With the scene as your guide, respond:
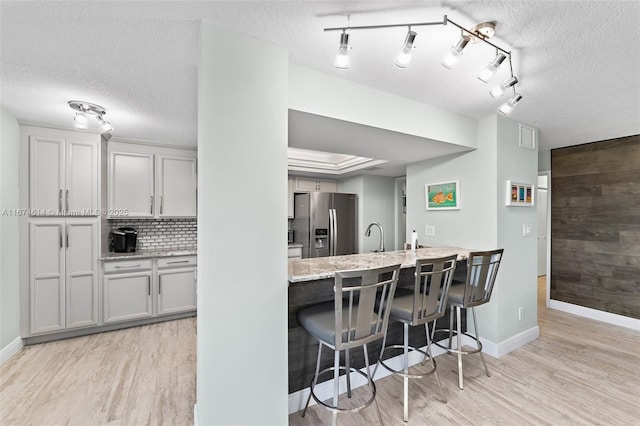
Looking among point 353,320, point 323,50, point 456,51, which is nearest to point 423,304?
point 353,320

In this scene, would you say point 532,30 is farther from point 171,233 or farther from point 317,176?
point 171,233

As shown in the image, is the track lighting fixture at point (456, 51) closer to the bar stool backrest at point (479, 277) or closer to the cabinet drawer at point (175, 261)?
the bar stool backrest at point (479, 277)

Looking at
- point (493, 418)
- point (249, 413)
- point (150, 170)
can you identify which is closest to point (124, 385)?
point (249, 413)

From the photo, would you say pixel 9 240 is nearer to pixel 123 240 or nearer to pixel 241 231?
pixel 123 240

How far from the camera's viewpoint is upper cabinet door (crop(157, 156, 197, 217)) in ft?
12.3

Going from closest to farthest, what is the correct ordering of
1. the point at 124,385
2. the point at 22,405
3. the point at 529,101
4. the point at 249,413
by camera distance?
the point at 249,413 → the point at 22,405 → the point at 124,385 → the point at 529,101

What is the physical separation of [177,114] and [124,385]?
2.38m

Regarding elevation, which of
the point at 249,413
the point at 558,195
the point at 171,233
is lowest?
the point at 249,413

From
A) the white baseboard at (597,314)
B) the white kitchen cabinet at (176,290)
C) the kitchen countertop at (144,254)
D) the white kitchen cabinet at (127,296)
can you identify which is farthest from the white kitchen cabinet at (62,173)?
the white baseboard at (597,314)

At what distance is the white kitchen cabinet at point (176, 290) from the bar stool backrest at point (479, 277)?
3228 millimetres

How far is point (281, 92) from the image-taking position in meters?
1.62

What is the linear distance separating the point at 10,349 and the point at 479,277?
431 cm

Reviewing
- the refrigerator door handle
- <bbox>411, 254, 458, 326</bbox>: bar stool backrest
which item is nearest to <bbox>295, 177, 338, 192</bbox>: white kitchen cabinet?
the refrigerator door handle

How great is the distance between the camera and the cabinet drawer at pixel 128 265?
3.27 meters
